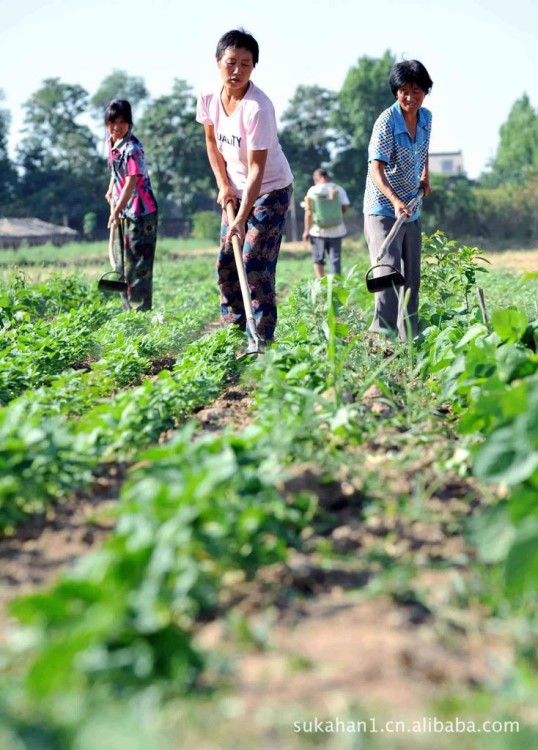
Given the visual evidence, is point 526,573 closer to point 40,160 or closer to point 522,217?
point 522,217

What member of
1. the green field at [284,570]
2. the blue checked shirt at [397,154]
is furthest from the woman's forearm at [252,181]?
the green field at [284,570]

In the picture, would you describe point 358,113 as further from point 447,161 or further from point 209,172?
point 447,161

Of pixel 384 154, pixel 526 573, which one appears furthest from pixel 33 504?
pixel 384 154

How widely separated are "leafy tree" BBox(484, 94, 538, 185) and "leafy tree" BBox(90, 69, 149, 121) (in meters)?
33.7

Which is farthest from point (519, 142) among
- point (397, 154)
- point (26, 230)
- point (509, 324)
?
point (509, 324)

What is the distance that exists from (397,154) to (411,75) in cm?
47

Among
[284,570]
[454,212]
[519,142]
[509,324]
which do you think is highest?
[519,142]

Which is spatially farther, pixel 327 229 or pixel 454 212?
pixel 454 212

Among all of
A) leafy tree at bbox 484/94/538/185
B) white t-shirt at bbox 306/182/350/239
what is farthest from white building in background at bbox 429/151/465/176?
white t-shirt at bbox 306/182/350/239

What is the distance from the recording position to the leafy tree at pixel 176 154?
5119 centimetres

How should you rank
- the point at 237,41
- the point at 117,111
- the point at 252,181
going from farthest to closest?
1. the point at 117,111
2. the point at 252,181
3. the point at 237,41

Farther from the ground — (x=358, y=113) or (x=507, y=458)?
(x=358, y=113)

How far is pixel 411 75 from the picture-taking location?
5.33 m

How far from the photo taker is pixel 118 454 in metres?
3.11
